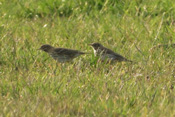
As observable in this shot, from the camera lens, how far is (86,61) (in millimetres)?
8383

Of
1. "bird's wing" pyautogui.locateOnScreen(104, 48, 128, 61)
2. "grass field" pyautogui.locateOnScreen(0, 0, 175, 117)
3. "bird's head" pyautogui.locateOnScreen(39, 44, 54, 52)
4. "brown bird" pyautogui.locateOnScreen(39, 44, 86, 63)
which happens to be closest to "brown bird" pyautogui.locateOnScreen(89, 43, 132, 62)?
"bird's wing" pyautogui.locateOnScreen(104, 48, 128, 61)

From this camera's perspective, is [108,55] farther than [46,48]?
No

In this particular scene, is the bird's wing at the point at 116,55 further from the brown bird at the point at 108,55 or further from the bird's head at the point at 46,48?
the bird's head at the point at 46,48

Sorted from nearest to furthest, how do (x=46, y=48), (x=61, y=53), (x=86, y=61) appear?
(x=86, y=61) < (x=61, y=53) < (x=46, y=48)

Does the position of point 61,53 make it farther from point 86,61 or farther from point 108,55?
point 108,55

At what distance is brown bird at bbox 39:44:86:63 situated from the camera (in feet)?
27.7

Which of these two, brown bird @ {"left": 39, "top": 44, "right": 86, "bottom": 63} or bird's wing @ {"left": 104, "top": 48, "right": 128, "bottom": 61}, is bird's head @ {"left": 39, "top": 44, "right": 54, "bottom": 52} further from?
bird's wing @ {"left": 104, "top": 48, "right": 128, "bottom": 61}

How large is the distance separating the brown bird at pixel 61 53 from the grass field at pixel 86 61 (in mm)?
105

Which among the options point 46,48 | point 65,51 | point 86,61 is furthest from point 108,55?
point 46,48

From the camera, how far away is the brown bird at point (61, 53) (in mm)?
8429

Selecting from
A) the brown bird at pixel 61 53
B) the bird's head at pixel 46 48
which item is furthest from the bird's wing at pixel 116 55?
the bird's head at pixel 46 48

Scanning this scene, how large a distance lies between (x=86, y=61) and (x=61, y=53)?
1.44ft

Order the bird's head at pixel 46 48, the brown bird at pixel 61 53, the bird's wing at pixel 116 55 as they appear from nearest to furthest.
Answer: the bird's wing at pixel 116 55
the brown bird at pixel 61 53
the bird's head at pixel 46 48

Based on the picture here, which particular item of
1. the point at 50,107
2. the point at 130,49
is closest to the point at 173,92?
the point at 50,107
